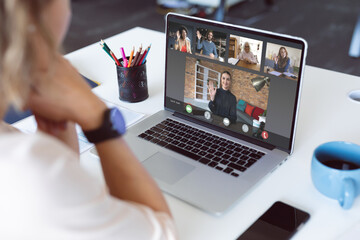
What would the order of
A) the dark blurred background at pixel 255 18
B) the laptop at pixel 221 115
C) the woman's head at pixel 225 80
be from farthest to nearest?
the dark blurred background at pixel 255 18 < the woman's head at pixel 225 80 < the laptop at pixel 221 115

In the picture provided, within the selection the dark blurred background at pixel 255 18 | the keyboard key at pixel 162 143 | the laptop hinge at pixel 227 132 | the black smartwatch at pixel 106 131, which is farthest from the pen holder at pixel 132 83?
the dark blurred background at pixel 255 18

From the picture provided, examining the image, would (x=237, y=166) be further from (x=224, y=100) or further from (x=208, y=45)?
(x=208, y=45)

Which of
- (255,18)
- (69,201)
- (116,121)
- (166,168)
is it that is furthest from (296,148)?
(255,18)

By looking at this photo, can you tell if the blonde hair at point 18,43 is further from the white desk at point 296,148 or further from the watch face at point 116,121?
the white desk at point 296,148

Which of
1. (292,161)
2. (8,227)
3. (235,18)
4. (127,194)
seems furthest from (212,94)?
(235,18)

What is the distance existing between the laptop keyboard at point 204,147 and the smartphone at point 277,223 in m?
0.12

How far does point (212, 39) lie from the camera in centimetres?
95

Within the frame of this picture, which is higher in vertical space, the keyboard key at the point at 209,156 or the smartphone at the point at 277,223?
the keyboard key at the point at 209,156

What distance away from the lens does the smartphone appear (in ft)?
2.25

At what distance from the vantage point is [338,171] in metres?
0.72

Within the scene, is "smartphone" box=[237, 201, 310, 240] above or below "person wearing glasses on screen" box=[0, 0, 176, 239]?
below

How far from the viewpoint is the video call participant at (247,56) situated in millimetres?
894

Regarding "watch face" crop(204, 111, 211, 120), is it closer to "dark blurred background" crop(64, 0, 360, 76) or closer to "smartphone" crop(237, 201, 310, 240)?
"smartphone" crop(237, 201, 310, 240)

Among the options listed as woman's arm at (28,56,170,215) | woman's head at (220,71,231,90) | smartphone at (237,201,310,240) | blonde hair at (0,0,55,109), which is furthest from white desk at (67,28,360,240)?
blonde hair at (0,0,55,109)
